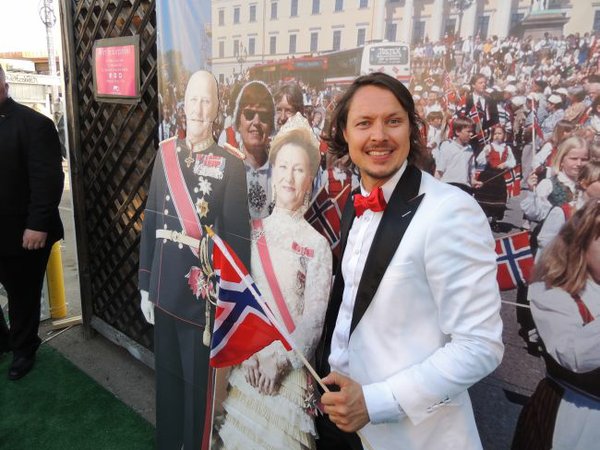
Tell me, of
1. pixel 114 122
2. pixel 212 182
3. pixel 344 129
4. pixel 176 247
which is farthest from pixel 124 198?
pixel 344 129

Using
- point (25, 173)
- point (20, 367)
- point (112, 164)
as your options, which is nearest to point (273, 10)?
point (112, 164)

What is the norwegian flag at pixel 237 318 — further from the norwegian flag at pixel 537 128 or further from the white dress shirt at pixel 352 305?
the norwegian flag at pixel 537 128

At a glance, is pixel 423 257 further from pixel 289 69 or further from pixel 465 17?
pixel 289 69

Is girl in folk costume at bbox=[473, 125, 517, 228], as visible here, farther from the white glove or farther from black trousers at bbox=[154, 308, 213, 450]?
the white glove

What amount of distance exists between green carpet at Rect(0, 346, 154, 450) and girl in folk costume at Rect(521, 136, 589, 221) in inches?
90.7

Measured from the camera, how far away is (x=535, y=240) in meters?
1.06

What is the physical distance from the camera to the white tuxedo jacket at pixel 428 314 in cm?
95

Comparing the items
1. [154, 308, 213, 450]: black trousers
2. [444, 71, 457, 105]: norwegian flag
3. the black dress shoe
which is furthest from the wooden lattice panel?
[444, 71, 457, 105]: norwegian flag

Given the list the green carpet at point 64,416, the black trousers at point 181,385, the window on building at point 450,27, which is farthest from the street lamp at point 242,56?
the green carpet at point 64,416

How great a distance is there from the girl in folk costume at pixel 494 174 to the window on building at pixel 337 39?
0.51 metres

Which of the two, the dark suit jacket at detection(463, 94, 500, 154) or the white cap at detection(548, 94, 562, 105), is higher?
the white cap at detection(548, 94, 562, 105)

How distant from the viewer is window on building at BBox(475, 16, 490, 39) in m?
1.04

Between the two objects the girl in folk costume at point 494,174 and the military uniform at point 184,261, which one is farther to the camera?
the military uniform at point 184,261

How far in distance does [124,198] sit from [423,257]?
2.38 meters
